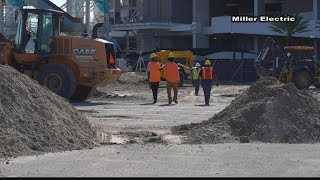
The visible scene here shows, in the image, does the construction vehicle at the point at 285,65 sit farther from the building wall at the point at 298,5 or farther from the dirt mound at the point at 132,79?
the building wall at the point at 298,5

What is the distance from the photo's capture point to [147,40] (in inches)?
3088

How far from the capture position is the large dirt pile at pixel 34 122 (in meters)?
10.5

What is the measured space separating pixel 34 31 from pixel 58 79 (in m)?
2.08

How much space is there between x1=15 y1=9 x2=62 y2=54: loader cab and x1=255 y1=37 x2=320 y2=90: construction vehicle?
48.1ft

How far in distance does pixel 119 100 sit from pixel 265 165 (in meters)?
16.2

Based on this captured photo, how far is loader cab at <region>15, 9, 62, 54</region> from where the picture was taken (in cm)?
2239

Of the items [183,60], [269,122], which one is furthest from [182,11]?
[269,122]

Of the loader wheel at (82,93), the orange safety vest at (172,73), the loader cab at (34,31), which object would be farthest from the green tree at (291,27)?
the loader cab at (34,31)

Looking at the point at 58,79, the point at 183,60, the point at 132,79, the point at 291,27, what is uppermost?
the point at 291,27

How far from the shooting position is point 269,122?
41.9ft

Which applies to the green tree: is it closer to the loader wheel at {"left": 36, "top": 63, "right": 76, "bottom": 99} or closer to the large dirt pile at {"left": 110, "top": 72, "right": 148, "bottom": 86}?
the large dirt pile at {"left": 110, "top": 72, "right": 148, "bottom": 86}

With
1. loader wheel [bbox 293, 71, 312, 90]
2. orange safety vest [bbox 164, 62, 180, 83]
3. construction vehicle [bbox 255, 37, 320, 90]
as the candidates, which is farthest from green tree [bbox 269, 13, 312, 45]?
orange safety vest [bbox 164, 62, 180, 83]

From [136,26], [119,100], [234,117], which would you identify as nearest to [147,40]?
[136,26]

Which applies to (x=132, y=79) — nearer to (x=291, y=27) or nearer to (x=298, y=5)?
(x=291, y=27)
